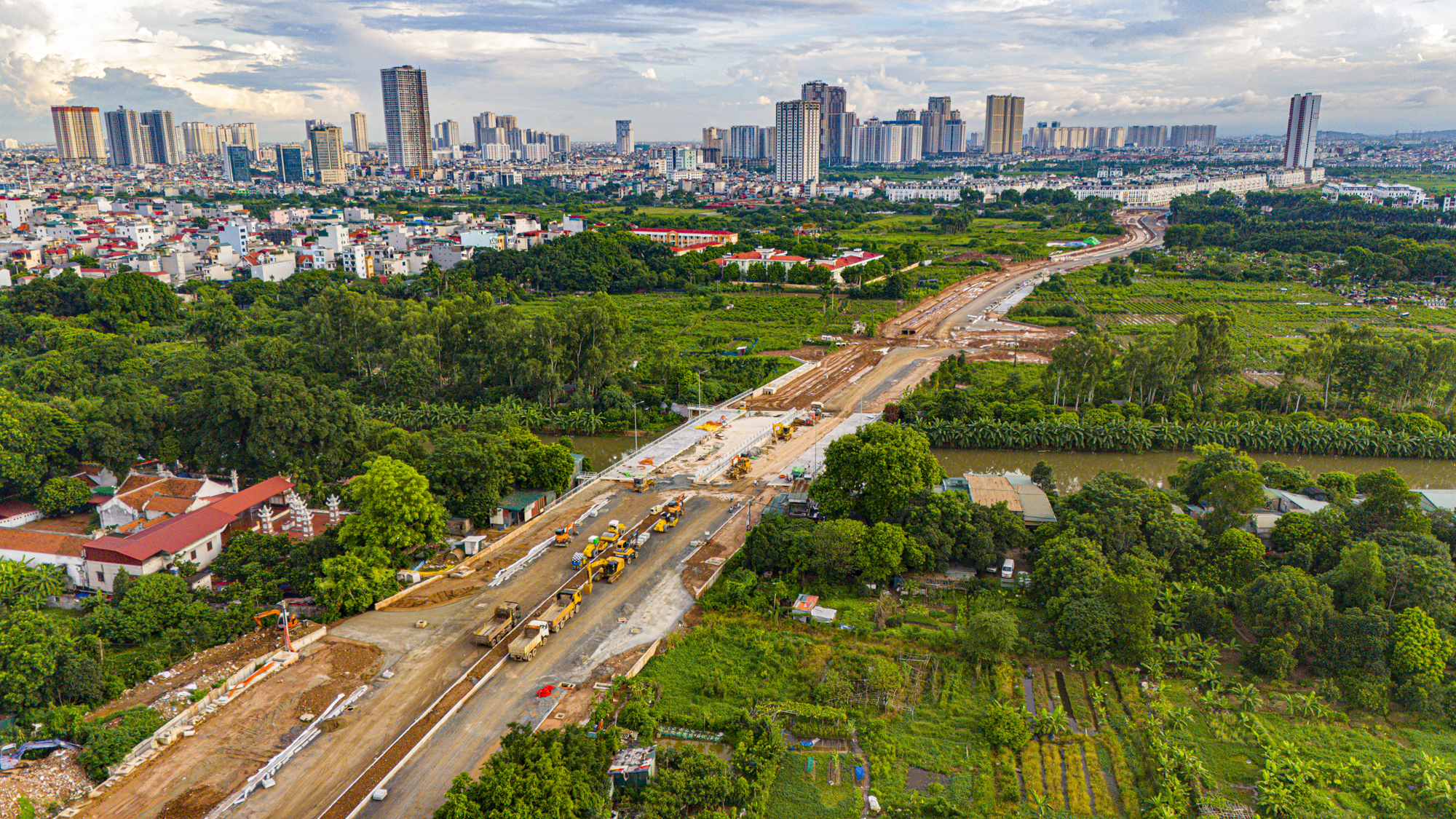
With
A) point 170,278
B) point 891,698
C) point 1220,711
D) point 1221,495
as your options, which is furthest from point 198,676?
point 170,278

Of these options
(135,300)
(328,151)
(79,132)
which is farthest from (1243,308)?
(79,132)

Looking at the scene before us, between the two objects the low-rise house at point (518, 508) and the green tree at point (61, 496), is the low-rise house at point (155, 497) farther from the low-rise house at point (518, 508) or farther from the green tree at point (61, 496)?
the low-rise house at point (518, 508)

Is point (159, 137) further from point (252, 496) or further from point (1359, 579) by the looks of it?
point (1359, 579)

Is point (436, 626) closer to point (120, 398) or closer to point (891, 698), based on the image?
point (891, 698)

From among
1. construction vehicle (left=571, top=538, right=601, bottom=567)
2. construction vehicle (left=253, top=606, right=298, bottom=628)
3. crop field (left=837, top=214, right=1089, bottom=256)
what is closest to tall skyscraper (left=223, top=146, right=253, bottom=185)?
crop field (left=837, top=214, right=1089, bottom=256)

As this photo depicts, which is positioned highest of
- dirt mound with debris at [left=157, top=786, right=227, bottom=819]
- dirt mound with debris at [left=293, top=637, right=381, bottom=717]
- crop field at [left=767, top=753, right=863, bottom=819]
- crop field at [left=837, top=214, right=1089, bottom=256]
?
crop field at [left=837, top=214, right=1089, bottom=256]

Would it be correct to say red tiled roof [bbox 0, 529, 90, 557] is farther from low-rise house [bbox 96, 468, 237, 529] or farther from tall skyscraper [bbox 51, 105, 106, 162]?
tall skyscraper [bbox 51, 105, 106, 162]
